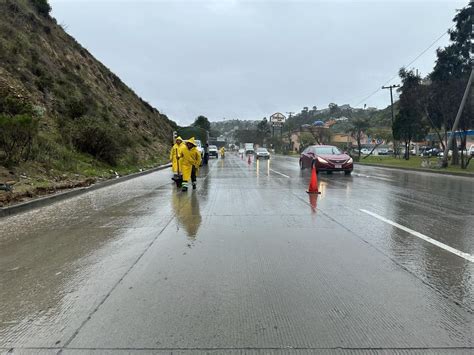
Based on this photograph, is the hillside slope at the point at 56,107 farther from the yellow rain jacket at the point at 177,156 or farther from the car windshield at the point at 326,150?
the car windshield at the point at 326,150

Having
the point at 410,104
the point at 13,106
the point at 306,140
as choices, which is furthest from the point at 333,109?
the point at 13,106

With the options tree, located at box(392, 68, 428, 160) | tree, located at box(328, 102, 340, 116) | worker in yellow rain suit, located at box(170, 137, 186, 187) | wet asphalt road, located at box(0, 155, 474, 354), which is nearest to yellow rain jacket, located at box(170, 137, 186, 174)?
worker in yellow rain suit, located at box(170, 137, 186, 187)

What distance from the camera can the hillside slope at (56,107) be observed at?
15.1 meters

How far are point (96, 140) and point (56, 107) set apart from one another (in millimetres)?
4125

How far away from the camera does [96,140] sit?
20.5m

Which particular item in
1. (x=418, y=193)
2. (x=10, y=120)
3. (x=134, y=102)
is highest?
(x=134, y=102)

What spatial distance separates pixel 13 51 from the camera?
23.6 meters

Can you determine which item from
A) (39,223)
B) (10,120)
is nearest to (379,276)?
(39,223)

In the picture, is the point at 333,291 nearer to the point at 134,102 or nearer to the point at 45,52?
the point at 45,52

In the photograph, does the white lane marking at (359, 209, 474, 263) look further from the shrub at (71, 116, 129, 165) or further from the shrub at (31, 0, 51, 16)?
the shrub at (31, 0, 51, 16)

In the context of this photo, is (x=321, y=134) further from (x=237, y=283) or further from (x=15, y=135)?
(x=237, y=283)

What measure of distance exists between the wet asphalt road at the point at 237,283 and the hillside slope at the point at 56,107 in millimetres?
6458

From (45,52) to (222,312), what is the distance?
1155 inches

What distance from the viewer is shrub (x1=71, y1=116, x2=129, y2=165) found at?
66.3 ft
